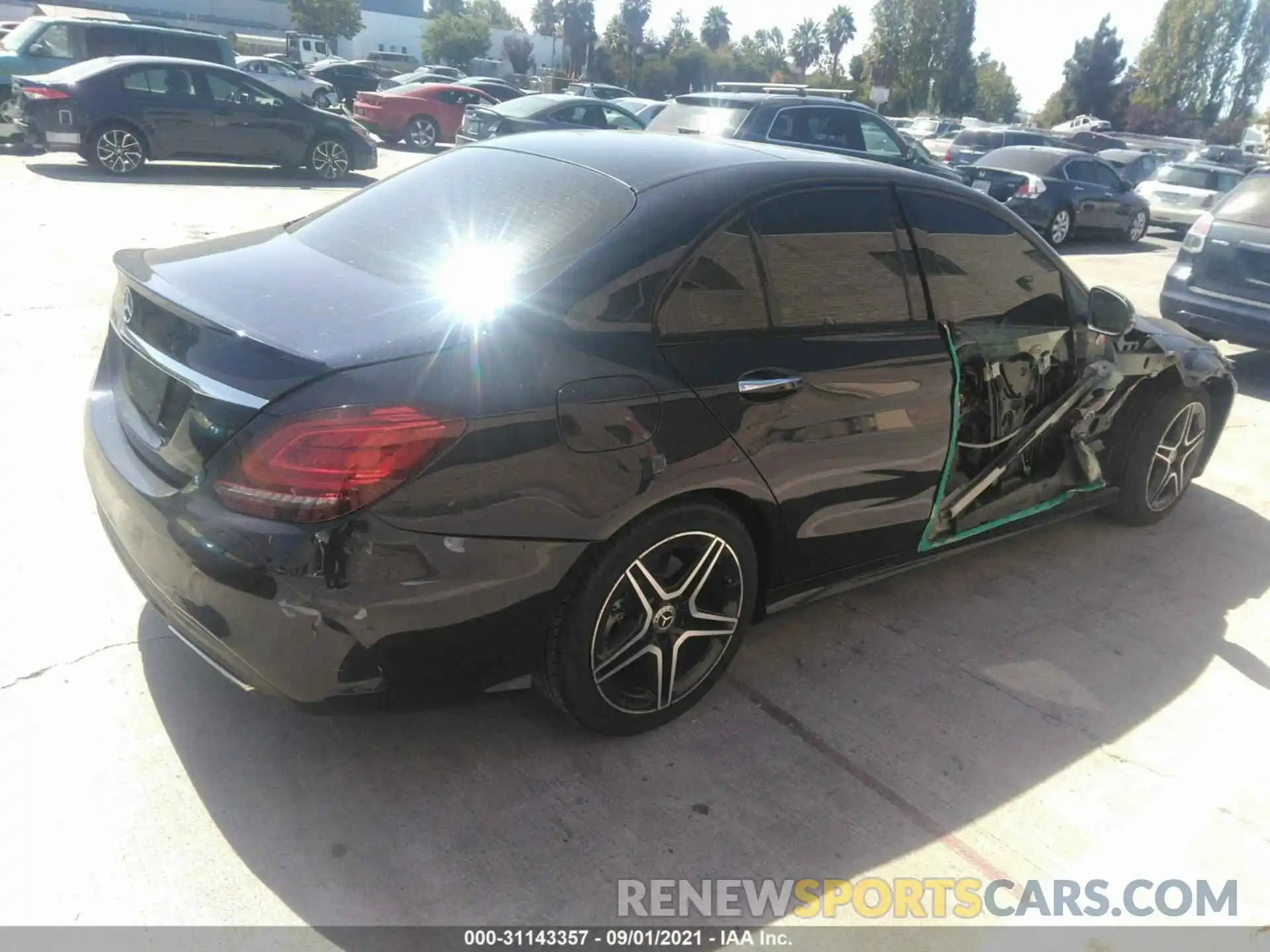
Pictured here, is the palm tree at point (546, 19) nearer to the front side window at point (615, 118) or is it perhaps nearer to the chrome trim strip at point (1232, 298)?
the front side window at point (615, 118)

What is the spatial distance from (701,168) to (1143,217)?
16036 millimetres

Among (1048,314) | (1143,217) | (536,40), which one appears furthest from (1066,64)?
(1048,314)

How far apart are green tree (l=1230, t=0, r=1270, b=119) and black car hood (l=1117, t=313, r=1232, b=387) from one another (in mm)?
80569

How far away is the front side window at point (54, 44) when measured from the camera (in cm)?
1423

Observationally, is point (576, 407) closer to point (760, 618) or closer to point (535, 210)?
point (535, 210)

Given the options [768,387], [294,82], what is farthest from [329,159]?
[294,82]

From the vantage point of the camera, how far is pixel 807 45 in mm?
108312

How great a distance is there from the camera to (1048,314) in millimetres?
4043

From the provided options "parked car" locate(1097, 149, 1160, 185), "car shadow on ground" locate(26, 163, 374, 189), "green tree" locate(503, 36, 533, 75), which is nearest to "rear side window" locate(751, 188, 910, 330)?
"car shadow on ground" locate(26, 163, 374, 189)

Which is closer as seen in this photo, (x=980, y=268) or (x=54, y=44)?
(x=980, y=268)

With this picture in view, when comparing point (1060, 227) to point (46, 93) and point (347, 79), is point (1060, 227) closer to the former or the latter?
point (46, 93)

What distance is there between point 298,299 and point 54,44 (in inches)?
597

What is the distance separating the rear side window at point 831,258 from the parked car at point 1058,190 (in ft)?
39.7

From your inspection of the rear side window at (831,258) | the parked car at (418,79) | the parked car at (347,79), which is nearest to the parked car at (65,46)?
the parked car at (418,79)
